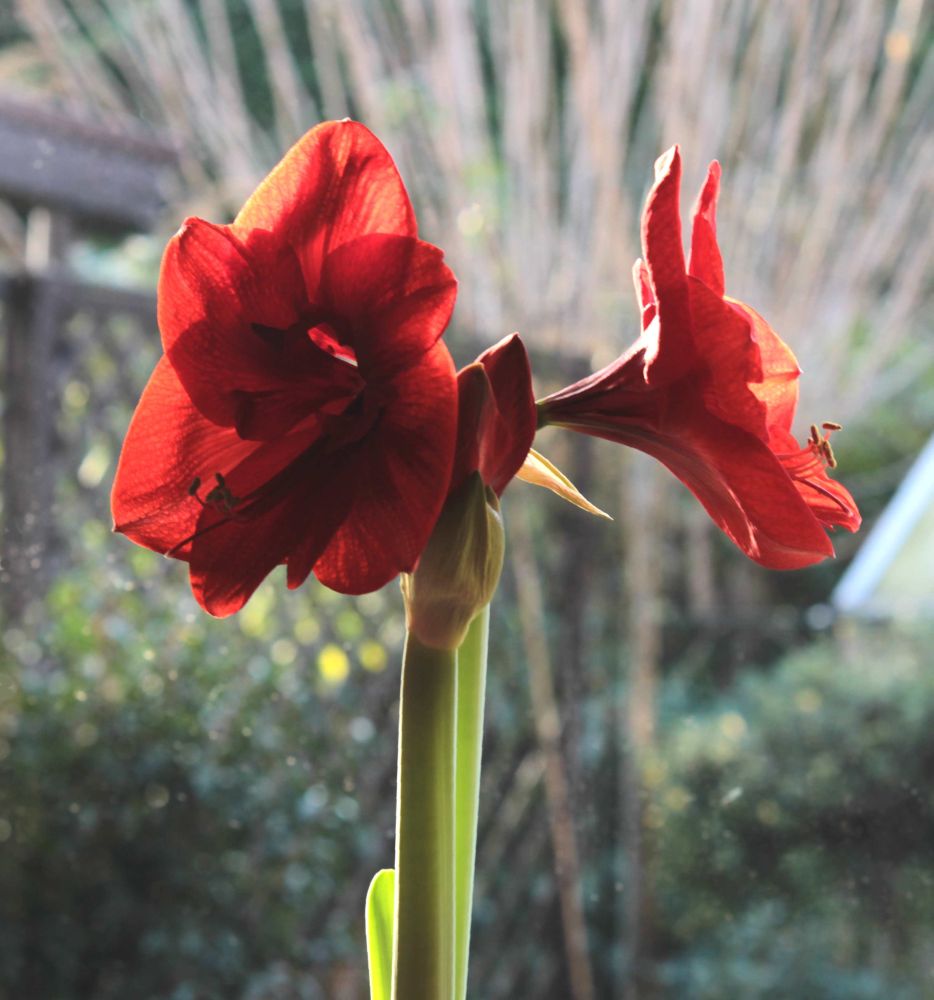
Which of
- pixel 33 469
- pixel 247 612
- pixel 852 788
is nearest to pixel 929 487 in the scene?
pixel 852 788

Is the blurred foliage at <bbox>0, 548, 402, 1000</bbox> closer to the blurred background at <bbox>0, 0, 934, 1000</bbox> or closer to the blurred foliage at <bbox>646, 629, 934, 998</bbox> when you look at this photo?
the blurred background at <bbox>0, 0, 934, 1000</bbox>

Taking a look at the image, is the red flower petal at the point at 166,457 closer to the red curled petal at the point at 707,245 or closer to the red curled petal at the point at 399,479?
the red curled petal at the point at 399,479

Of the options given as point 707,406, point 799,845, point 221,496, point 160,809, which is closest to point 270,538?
point 221,496

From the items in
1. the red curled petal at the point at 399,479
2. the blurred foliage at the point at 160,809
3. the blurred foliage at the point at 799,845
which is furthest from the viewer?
the blurred foliage at the point at 799,845

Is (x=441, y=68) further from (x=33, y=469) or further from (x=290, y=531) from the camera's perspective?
(x=290, y=531)

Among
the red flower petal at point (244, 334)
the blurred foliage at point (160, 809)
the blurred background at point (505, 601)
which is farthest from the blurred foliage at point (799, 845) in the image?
the red flower petal at point (244, 334)

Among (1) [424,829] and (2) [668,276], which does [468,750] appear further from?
(2) [668,276]

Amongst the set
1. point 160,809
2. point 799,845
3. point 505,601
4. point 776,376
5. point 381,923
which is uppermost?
point 776,376

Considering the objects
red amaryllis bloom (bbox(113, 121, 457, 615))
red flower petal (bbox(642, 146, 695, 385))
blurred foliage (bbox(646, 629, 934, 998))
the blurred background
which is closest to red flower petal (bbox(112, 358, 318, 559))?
red amaryllis bloom (bbox(113, 121, 457, 615))
